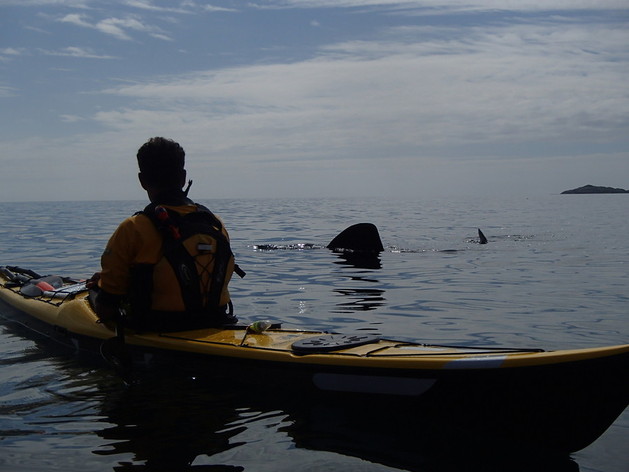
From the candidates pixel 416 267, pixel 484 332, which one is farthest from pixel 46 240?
pixel 484 332

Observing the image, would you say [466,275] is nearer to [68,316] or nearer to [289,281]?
[289,281]

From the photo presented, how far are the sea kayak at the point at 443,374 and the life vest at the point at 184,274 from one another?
15 centimetres

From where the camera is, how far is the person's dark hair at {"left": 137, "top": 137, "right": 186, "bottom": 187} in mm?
5625

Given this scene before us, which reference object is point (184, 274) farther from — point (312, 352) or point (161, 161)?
point (312, 352)

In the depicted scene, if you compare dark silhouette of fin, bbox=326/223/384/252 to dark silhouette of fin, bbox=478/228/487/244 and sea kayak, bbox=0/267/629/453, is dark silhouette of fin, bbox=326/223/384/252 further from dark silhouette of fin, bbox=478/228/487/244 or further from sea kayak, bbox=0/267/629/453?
sea kayak, bbox=0/267/629/453

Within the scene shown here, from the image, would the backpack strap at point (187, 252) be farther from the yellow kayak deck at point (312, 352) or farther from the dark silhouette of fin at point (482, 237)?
the dark silhouette of fin at point (482, 237)

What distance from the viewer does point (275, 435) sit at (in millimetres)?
5000

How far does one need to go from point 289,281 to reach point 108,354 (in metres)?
7.51

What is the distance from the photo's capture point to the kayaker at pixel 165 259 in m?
5.51

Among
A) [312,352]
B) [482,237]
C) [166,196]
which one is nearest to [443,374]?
[312,352]

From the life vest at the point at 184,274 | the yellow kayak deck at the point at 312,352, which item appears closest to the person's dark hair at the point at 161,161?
the life vest at the point at 184,274

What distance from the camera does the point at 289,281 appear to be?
44.4 ft

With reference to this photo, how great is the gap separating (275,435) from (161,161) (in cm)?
225

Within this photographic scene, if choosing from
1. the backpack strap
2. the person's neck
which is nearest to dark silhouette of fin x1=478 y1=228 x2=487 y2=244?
the backpack strap
